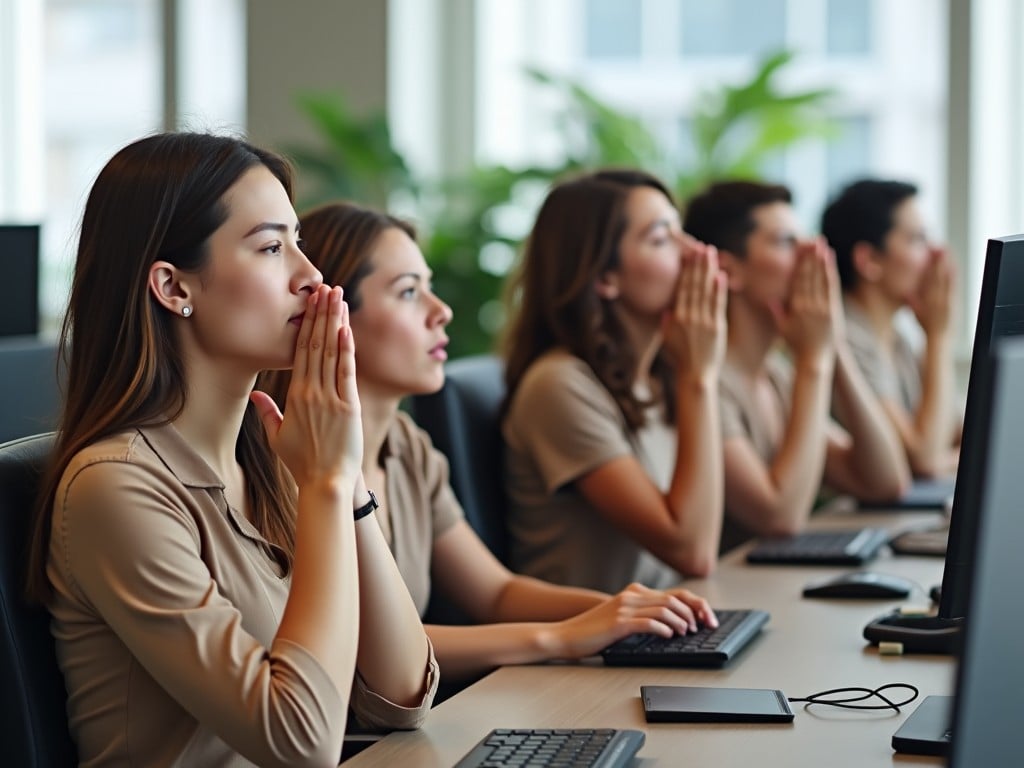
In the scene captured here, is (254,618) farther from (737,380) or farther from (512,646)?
(737,380)

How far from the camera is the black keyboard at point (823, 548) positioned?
7.27ft

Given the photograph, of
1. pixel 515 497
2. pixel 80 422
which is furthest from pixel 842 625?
pixel 80 422

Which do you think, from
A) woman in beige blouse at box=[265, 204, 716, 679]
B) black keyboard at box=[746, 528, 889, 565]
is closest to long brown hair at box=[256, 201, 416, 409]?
woman in beige blouse at box=[265, 204, 716, 679]

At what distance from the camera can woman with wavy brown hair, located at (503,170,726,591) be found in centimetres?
220

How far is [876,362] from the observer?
3379mm

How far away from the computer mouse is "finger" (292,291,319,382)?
0.92 metres

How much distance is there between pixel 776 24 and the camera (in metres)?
4.70

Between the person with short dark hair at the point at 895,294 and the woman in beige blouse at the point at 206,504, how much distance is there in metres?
2.17

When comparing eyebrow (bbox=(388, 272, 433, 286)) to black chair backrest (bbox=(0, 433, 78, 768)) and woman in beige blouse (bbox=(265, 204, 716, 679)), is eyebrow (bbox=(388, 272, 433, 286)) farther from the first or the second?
black chair backrest (bbox=(0, 433, 78, 768))

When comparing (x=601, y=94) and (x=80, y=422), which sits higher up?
(x=601, y=94)

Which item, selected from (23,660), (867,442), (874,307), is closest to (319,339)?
(23,660)

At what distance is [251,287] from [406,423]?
2.25 ft

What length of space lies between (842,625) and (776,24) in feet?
10.9

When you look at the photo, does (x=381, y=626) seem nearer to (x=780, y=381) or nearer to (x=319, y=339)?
(x=319, y=339)
